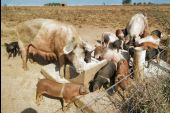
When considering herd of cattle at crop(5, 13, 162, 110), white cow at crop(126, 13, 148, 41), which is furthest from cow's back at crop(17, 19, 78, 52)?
white cow at crop(126, 13, 148, 41)

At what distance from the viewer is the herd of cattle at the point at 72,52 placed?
6918mm

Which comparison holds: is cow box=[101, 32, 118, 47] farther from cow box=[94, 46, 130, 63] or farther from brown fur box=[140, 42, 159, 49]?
brown fur box=[140, 42, 159, 49]

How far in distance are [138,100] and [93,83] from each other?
1.96 meters

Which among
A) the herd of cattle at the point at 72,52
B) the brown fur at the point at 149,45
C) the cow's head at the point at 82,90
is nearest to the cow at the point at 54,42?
the herd of cattle at the point at 72,52

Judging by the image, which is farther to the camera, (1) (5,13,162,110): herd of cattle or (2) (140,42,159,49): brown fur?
(2) (140,42,159,49): brown fur

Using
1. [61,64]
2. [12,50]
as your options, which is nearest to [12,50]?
[12,50]

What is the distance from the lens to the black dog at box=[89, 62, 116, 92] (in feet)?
23.8

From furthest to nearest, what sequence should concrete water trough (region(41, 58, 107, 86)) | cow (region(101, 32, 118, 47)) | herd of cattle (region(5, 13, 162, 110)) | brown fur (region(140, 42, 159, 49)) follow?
1. cow (region(101, 32, 118, 47))
2. brown fur (region(140, 42, 159, 49))
3. concrete water trough (region(41, 58, 107, 86))
4. herd of cattle (region(5, 13, 162, 110))

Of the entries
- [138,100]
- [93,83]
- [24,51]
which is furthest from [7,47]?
[138,100]

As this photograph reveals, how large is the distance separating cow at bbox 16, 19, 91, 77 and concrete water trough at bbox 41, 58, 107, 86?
0.16 metres

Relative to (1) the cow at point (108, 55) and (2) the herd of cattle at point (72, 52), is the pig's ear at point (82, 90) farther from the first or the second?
(1) the cow at point (108, 55)

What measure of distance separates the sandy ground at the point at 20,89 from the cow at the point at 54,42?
0.39 metres

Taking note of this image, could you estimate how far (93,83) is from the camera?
7289mm

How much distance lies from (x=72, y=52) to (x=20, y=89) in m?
1.66
